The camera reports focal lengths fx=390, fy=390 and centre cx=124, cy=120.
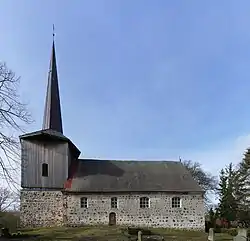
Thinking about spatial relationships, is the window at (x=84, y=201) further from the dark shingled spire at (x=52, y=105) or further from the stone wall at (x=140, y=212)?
the dark shingled spire at (x=52, y=105)

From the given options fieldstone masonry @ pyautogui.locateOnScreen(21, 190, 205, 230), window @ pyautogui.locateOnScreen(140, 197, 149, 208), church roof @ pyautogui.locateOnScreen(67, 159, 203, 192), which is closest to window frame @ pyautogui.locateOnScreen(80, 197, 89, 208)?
fieldstone masonry @ pyautogui.locateOnScreen(21, 190, 205, 230)

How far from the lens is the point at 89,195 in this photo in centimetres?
3178

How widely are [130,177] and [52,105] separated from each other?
9.75 metres

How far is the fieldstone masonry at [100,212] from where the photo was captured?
31531 millimetres

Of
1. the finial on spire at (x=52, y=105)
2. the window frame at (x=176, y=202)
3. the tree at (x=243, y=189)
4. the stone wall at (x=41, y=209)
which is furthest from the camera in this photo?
the tree at (x=243, y=189)

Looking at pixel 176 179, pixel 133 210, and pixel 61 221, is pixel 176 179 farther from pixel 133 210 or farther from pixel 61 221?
pixel 61 221

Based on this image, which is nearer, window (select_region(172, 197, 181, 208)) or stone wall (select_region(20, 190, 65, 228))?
stone wall (select_region(20, 190, 65, 228))

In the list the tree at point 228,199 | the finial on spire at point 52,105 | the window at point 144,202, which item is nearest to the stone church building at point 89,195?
the window at point 144,202

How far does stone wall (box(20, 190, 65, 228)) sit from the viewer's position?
31.6m

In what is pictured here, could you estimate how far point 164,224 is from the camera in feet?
105

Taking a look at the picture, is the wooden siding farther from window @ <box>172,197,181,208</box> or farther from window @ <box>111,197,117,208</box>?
window @ <box>172,197,181,208</box>

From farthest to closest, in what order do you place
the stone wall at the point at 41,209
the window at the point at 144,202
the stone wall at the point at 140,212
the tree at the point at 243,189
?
the tree at the point at 243,189
the window at the point at 144,202
the stone wall at the point at 41,209
the stone wall at the point at 140,212

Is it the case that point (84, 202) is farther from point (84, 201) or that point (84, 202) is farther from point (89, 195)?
point (89, 195)

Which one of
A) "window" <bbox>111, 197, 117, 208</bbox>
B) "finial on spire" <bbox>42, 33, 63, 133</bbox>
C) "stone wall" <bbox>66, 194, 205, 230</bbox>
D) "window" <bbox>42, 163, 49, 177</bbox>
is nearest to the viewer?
"stone wall" <bbox>66, 194, 205, 230</bbox>
